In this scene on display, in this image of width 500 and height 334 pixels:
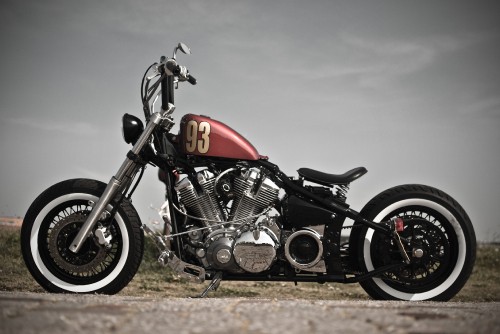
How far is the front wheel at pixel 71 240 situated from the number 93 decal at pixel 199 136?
3.20 ft

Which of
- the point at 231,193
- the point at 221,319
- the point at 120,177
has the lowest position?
the point at 221,319

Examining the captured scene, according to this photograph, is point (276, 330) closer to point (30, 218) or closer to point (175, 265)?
point (175, 265)

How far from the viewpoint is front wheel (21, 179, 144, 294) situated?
16.7ft

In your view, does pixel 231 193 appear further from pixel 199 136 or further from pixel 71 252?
pixel 71 252

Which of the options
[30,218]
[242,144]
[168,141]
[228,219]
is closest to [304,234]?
[228,219]

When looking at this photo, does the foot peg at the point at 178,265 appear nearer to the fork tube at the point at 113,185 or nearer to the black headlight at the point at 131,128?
the fork tube at the point at 113,185

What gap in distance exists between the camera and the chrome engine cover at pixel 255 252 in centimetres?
475

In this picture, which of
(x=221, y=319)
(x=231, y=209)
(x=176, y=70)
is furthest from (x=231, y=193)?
(x=221, y=319)

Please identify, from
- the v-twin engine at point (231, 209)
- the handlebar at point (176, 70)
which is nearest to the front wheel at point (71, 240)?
the v-twin engine at point (231, 209)

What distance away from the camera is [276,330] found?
2850 mm

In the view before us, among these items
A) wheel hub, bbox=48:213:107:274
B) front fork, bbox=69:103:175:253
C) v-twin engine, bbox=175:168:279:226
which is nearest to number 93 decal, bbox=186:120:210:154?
v-twin engine, bbox=175:168:279:226

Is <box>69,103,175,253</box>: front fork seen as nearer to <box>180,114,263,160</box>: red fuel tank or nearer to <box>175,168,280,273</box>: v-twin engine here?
<box>180,114,263,160</box>: red fuel tank

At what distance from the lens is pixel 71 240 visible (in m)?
5.18

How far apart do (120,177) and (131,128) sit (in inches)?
20.5
